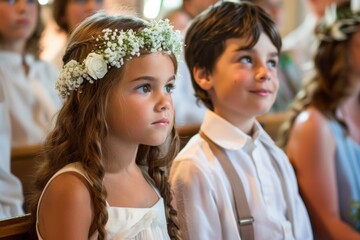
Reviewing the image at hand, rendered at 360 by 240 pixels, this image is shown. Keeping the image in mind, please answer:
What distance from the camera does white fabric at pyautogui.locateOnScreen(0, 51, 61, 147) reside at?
11.5 feet

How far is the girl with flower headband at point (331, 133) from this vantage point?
3.01 metres

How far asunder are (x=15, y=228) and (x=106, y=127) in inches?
17.0

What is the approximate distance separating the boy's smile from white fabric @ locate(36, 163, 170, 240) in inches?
21.0

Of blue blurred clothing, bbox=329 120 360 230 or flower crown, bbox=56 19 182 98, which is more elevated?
flower crown, bbox=56 19 182 98

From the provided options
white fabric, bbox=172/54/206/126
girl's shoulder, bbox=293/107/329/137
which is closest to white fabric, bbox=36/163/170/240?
girl's shoulder, bbox=293/107/329/137

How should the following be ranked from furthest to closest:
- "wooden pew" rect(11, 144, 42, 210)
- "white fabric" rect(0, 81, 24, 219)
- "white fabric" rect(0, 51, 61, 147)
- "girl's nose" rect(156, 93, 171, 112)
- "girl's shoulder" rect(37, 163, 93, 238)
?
"white fabric" rect(0, 51, 61, 147) < "wooden pew" rect(11, 144, 42, 210) < "white fabric" rect(0, 81, 24, 219) < "girl's nose" rect(156, 93, 171, 112) < "girl's shoulder" rect(37, 163, 93, 238)

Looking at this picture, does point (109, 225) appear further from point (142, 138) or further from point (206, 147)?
point (206, 147)

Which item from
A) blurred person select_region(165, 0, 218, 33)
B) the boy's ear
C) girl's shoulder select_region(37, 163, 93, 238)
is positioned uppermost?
A: blurred person select_region(165, 0, 218, 33)

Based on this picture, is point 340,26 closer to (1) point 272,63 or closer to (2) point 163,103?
(1) point 272,63

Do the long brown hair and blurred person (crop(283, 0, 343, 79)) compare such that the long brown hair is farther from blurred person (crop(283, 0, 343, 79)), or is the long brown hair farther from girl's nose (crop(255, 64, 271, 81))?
blurred person (crop(283, 0, 343, 79))

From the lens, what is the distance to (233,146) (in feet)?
7.88

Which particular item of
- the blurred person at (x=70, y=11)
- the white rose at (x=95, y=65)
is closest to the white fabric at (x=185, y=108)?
the blurred person at (x=70, y=11)

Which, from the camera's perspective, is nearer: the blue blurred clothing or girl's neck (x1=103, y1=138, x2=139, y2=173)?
girl's neck (x1=103, y1=138, x2=139, y2=173)

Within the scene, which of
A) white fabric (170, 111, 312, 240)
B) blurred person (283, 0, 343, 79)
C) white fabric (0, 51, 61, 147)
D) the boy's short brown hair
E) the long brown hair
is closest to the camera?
white fabric (170, 111, 312, 240)
